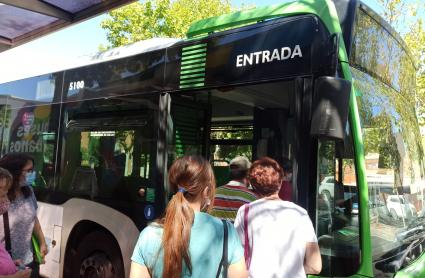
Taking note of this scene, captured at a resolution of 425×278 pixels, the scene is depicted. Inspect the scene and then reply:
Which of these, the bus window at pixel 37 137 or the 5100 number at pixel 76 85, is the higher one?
the 5100 number at pixel 76 85

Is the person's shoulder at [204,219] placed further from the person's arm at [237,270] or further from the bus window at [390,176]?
the bus window at [390,176]

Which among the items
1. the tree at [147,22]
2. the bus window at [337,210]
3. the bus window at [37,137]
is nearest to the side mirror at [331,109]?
the bus window at [337,210]

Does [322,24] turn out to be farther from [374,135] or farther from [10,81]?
[10,81]

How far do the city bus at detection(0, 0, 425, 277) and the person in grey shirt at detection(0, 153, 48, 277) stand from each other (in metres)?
1.13

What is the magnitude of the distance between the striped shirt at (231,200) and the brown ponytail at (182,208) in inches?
67.6

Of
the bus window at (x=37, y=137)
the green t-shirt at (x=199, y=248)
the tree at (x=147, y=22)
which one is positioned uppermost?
the tree at (x=147, y=22)

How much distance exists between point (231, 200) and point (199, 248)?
1898mm

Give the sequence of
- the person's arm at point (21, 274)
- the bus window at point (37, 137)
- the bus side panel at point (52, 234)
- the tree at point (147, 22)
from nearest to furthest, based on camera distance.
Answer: the person's arm at point (21, 274)
the bus side panel at point (52, 234)
the bus window at point (37, 137)
the tree at point (147, 22)

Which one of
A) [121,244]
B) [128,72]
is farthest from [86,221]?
[128,72]

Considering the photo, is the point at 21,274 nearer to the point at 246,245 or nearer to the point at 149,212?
the point at 149,212

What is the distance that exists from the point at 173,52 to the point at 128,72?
66cm

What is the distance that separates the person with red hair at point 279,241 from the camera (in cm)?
256

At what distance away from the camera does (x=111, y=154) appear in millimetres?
4762

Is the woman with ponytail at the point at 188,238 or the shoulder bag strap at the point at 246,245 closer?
the woman with ponytail at the point at 188,238
